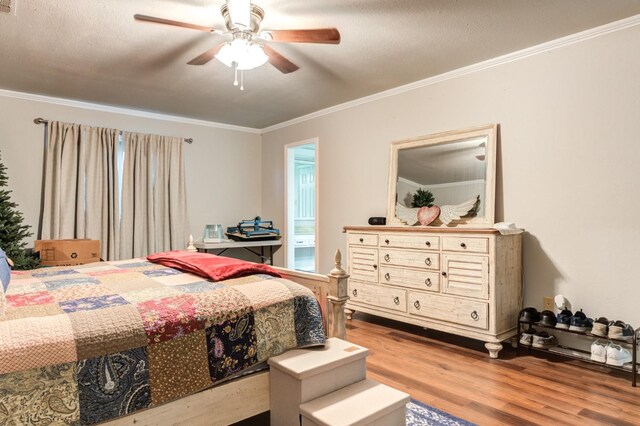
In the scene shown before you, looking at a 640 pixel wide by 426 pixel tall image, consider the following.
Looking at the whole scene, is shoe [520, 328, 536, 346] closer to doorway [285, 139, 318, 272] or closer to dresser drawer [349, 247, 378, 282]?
dresser drawer [349, 247, 378, 282]

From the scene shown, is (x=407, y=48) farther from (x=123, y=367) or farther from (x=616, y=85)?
(x=123, y=367)

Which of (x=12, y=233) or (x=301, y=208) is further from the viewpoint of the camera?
(x=301, y=208)

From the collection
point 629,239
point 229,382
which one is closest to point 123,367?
point 229,382

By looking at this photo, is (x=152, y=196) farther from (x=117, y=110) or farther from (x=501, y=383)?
(x=501, y=383)

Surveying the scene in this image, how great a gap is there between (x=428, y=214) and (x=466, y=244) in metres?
0.57

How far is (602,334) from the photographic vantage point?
2.58 metres

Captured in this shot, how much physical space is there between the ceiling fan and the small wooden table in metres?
2.71

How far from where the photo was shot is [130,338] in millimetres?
1417

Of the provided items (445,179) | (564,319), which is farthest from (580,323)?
(445,179)

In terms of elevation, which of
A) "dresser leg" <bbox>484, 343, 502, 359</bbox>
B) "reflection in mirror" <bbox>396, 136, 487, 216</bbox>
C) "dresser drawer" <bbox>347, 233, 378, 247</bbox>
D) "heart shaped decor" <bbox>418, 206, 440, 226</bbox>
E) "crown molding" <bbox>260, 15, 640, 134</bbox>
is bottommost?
"dresser leg" <bbox>484, 343, 502, 359</bbox>

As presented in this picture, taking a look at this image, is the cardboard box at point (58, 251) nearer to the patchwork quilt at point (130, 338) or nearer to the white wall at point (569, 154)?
the patchwork quilt at point (130, 338)

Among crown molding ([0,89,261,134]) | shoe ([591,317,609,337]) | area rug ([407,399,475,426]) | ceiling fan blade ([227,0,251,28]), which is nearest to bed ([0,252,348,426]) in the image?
area rug ([407,399,475,426])

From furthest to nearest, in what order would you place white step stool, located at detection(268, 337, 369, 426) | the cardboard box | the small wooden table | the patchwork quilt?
the small wooden table
the cardboard box
white step stool, located at detection(268, 337, 369, 426)
the patchwork quilt

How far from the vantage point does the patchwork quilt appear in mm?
1250
